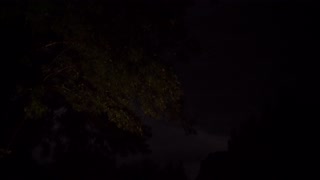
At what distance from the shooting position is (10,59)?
11.6 meters

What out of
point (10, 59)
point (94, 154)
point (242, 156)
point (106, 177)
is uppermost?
point (10, 59)

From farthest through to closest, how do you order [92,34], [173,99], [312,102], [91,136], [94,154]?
[312,102]
[94,154]
[91,136]
[173,99]
[92,34]

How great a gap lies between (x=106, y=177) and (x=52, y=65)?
2449 centimetres

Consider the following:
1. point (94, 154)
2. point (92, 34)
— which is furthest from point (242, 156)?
point (92, 34)

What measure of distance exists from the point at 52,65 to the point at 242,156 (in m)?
17.2

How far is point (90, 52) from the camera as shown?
1179 centimetres

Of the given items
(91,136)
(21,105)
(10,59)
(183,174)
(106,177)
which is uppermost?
(10,59)

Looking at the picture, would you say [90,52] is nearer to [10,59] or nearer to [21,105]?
[10,59]

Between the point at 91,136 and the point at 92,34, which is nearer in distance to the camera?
the point at 92,34

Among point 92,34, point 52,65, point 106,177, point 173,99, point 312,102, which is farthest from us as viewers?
point 106,177

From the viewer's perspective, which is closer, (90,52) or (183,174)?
(90,52)

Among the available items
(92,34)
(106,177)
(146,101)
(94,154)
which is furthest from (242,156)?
(92,34)

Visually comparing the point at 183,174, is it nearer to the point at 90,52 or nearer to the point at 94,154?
the point at 94,154

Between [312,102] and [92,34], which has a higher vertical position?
[92,34]
